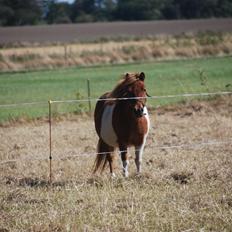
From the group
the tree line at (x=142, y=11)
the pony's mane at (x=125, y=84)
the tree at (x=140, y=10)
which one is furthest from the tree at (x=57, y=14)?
the pony's mane at (x=125, y=84)

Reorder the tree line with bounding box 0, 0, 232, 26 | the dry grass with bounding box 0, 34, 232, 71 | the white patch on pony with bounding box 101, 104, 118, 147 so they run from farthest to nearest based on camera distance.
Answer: the tree line with bounding box 0, 0, 232, 26, the dry grass with bounding box 0, 34, 232, 71, the white patch on pony with bounding box 101, 104, 118, 147

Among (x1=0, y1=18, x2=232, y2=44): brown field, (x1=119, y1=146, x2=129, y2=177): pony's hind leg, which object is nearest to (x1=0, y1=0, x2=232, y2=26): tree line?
(x1=0, y1=18, x2=232, y2=44): brown field

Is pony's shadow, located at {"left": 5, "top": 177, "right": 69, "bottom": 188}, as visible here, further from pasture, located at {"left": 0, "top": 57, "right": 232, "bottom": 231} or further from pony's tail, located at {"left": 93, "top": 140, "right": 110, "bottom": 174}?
pony's tail, located at {"left": 93, "top": 140, "right": 110, "bottom": 174}

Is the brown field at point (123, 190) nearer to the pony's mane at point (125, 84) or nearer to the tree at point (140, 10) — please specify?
the pony's mane at point (125, 84)

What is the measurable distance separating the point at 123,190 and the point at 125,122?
2.02 meters

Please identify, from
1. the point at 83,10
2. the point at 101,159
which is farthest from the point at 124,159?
the point at 83,10

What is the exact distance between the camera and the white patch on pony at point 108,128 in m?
10.1

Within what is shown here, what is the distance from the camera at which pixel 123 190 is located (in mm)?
7949

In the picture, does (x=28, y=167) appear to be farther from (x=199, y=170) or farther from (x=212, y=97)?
(x=212, y=97)

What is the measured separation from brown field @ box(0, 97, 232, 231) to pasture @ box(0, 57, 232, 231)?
12 millimetres

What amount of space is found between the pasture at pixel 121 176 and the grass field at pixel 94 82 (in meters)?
0.19

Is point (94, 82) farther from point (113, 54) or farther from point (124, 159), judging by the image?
point (124, 159)

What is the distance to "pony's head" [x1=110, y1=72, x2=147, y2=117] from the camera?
933 cm

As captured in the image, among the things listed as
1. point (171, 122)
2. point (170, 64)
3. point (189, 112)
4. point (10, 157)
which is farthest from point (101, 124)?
point (170, 64)
